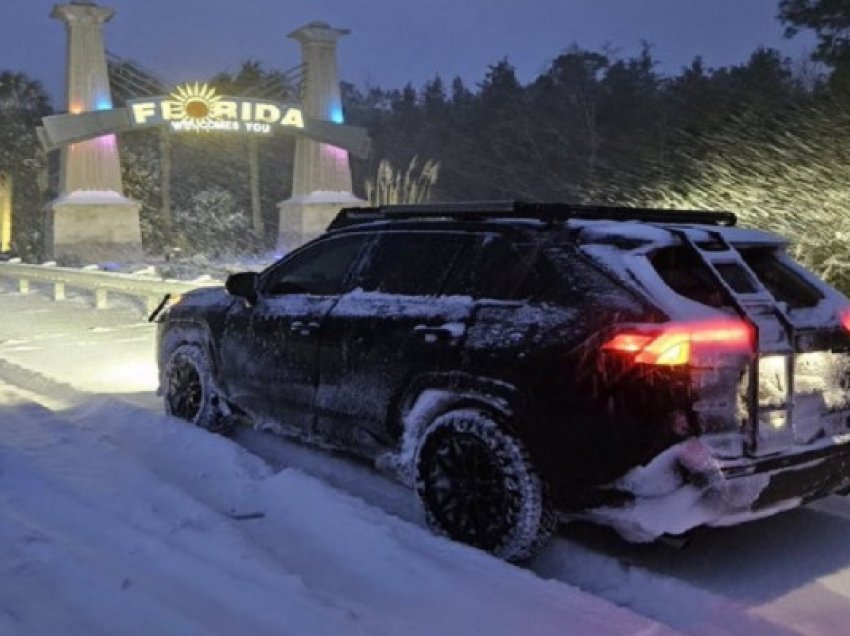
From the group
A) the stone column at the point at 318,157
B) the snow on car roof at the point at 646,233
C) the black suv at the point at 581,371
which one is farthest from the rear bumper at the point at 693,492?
the stone column at the point at 318,157

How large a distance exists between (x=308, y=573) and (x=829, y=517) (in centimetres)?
285

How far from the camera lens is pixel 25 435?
257 inches

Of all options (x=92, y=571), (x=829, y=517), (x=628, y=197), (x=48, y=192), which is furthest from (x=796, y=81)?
(x=48, y=192)

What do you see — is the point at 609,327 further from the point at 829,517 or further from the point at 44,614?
the point at 44,614

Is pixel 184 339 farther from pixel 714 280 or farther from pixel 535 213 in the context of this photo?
pixel 714 280

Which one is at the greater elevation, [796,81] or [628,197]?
[796,81]

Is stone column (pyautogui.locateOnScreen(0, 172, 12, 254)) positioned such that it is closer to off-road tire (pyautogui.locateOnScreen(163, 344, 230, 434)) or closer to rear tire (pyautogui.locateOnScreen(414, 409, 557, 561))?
off-road tire (pyautogui.locateOnScreen(163, 344, 230, 434))

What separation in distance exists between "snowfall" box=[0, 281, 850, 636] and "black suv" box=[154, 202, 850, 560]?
0.33m

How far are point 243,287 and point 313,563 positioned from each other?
8.27 feet

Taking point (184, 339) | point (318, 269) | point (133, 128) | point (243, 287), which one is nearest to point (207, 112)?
point (133, 128)

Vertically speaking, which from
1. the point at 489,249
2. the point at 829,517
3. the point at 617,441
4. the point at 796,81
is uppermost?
the point at 796,81

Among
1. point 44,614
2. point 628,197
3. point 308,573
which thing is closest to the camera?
point 44,614

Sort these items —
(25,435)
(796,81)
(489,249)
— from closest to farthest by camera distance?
1. (489,249)
2. (25,435)
3. (796,81)

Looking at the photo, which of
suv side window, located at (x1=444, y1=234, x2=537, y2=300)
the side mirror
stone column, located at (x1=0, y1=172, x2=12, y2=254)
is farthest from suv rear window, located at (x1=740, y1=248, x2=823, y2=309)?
stone column, located at (x1=0, y1=172, x2=12, y2=254)
